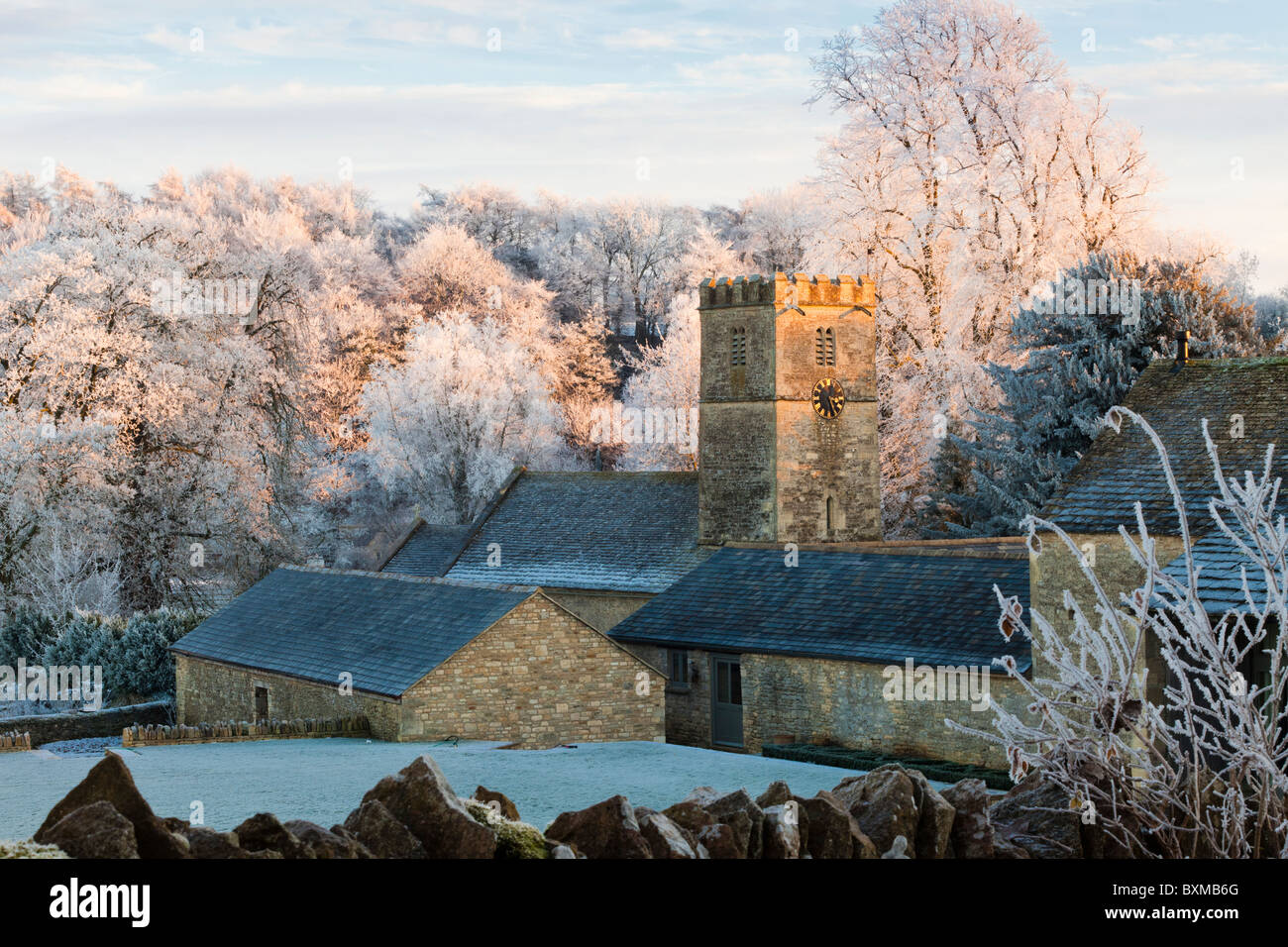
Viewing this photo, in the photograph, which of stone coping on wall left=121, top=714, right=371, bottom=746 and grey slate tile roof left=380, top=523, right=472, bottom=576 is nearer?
stone coping on wall left=121, top=714, right=371, bottom=746

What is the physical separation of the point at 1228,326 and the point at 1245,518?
29.2 meters

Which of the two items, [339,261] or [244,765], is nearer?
[244,765]

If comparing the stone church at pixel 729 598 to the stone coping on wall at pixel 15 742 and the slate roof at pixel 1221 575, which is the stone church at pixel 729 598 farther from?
the stone coping on wall at pixel 15 742

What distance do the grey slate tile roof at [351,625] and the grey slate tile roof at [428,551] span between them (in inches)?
304

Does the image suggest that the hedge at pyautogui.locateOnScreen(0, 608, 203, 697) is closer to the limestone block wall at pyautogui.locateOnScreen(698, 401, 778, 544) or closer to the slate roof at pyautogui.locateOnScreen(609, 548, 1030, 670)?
the slate roof at pyautogui.locateOnScreen(609, 548, 1030, 670)

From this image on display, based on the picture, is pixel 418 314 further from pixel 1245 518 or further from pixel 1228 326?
pixel 1245 518

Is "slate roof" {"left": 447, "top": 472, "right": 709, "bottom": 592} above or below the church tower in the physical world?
below

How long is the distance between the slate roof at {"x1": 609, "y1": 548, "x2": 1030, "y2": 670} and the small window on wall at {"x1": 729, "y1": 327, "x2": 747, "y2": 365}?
6.06m

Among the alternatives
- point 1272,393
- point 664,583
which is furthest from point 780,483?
point 1272,393

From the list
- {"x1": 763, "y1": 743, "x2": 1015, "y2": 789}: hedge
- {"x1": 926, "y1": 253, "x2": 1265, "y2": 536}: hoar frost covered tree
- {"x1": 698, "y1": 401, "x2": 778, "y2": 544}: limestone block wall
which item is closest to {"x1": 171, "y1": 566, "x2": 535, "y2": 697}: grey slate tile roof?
{"x1": 763, "y1": 743, "x2": 1015, "y2": 789}: hedge

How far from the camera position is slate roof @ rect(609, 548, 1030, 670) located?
85.5ft

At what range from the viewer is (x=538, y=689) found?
25.2 metres

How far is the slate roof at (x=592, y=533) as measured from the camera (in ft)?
124

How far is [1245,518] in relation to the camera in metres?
7.85
